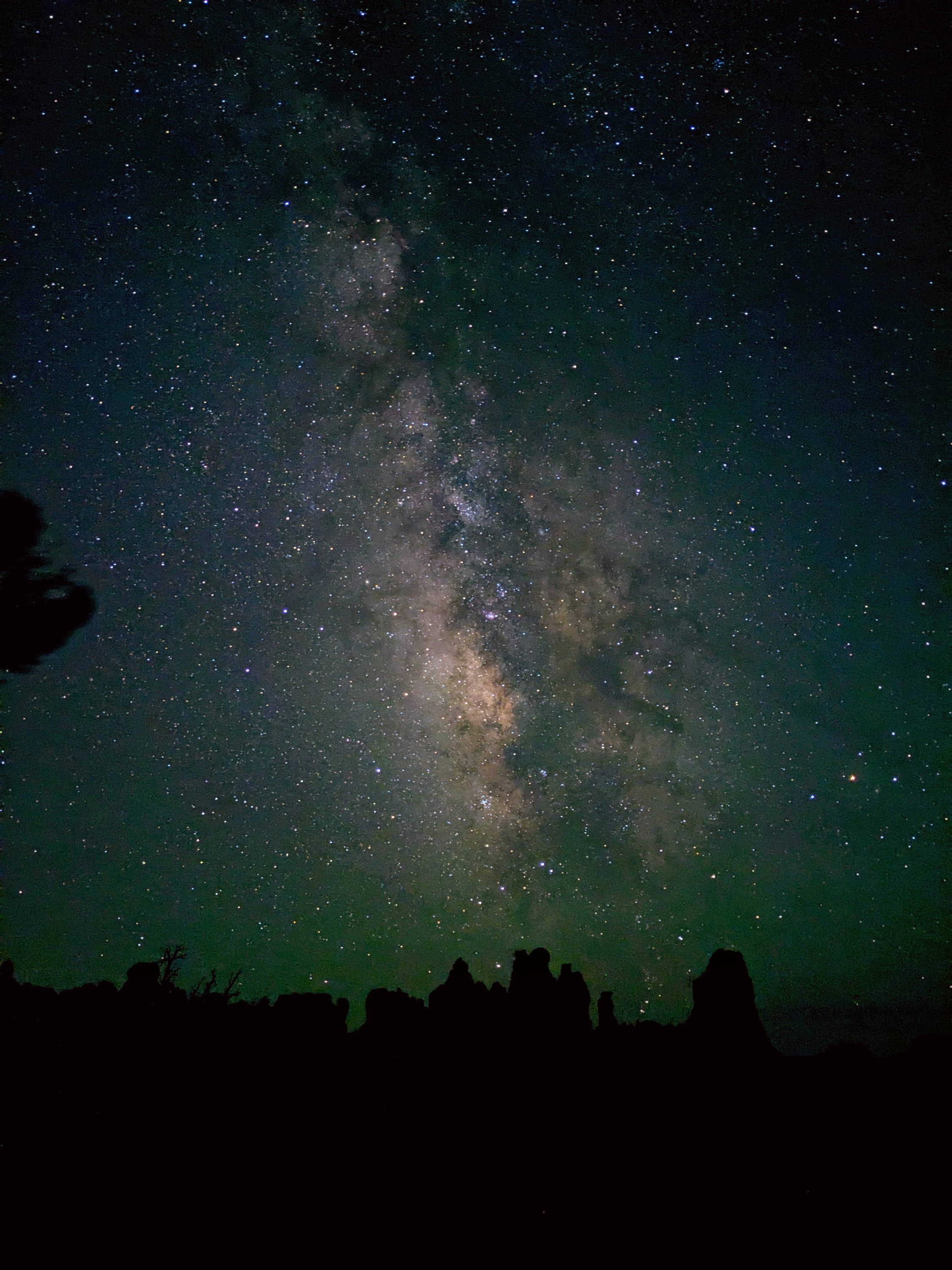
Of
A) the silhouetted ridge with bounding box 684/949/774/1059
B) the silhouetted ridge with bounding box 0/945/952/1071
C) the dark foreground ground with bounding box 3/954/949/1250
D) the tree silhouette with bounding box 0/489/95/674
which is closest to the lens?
the dark foreground ground with bounding box 3/954/949/1250

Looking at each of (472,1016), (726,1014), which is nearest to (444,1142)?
(472,1016)

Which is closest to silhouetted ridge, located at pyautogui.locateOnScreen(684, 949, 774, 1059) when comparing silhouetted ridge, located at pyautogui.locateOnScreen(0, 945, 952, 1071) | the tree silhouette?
silhouetted ridge, located at pyautogui.locateOnScreen(0, 945, 952, 1071)

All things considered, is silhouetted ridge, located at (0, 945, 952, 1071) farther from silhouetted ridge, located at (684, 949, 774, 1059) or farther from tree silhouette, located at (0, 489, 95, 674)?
tree silhouette, located at (0, 489, 95, 674)

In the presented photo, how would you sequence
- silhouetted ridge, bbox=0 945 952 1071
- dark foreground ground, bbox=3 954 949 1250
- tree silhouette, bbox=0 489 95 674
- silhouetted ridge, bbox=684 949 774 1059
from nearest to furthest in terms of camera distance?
dark foreground ground, bbox=3 954 949 1250
tree silhouette, bbox=0 489 95 674
silhouetted ridge, bbox=0 945 952 1071
silhouetted ridge, bbox=684 949 774 1059

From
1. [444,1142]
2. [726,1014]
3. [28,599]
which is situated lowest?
[444,1142]

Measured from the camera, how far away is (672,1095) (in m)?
26.3

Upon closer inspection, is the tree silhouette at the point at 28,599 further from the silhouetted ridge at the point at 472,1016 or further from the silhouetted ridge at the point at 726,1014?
the silhouetted ridge at the point at 726,1014

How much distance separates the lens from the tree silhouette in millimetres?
15289

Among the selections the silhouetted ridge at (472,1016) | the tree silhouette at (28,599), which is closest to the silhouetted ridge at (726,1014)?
the silhouetted ridge at (472,1016)

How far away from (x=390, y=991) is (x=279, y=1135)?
2260 cm

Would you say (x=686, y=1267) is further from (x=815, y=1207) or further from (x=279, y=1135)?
(x=279, y=1135)

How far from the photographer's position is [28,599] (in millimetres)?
15938

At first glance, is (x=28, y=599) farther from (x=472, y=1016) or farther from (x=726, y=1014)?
(x=726, y=1014)

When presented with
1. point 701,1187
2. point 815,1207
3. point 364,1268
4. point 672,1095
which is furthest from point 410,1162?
point 672,1095
